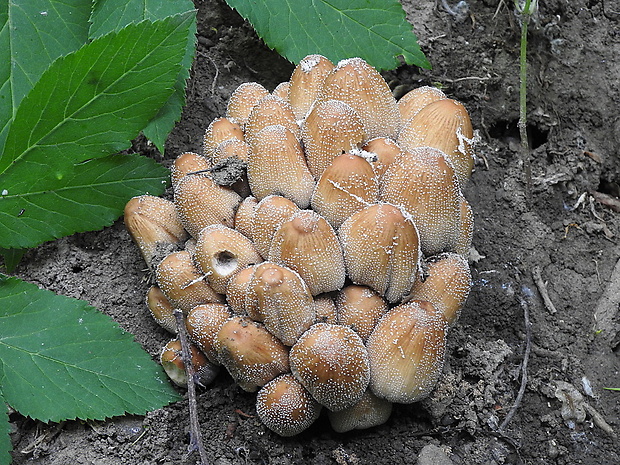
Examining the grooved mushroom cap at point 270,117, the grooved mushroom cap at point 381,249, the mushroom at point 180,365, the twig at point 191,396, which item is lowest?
the mushroom at point 180,365

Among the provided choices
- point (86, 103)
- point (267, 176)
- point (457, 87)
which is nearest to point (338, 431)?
point (267, 176)

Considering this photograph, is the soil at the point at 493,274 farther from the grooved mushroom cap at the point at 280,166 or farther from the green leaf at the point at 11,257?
the grooved mushroom cap at the point at 280,166

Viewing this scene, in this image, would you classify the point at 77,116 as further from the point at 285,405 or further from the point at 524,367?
the point at 524,367

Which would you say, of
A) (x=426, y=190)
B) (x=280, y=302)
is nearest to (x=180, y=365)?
(x=280, y=302)

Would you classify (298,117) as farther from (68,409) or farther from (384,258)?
(68,409)

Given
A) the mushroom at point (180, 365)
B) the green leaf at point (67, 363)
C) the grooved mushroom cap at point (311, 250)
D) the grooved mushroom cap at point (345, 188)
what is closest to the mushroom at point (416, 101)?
the grooved mushroom cap at point (345, 188)

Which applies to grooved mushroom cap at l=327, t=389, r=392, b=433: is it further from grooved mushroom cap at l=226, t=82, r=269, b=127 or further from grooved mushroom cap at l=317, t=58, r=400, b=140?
grooved mushroom cap at l=226, t=82, r=269, b=127

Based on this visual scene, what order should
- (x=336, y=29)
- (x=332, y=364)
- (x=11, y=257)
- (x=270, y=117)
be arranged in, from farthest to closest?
(x=336, y=29)
(x=11, y=257)
(x=270, y=117)
(x=332, y=364)
